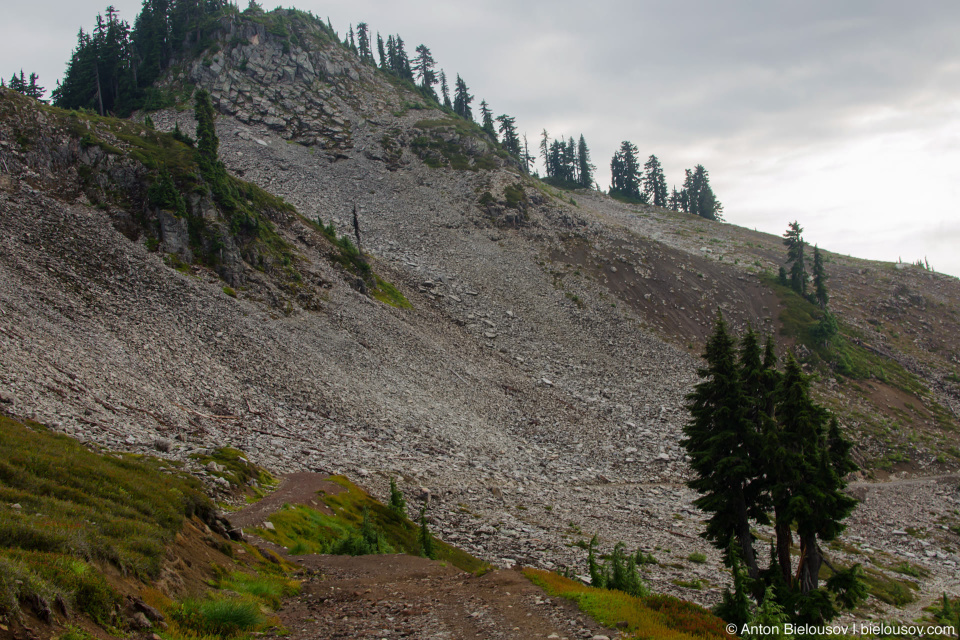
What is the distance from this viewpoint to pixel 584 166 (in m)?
164

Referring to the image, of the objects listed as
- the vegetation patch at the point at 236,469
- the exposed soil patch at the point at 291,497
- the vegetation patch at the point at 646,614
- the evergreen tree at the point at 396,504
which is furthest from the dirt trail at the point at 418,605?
the evergreen tree at the point at 396,504

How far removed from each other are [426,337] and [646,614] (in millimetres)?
43827

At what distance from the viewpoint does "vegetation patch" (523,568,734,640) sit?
1146cm

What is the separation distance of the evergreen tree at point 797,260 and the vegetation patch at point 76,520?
311ft

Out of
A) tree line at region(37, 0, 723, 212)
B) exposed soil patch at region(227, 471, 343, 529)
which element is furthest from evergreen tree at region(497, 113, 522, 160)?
exposed soil patch at region(227, 471, 343, 529)

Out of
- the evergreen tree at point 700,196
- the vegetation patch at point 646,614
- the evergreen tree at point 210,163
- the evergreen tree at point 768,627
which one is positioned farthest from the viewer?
the evergreen tree at point 700,196

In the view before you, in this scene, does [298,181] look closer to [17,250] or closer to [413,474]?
[17,250]

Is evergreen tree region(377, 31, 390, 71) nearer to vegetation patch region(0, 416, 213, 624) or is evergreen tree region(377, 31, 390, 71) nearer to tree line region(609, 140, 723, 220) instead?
tree line region(609, 140, 723, 220)

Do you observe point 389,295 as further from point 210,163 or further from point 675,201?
point 675,201

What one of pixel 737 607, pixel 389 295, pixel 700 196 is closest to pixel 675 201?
pixel 700 196

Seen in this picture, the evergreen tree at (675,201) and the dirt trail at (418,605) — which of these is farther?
the evergreen tree at (675,201)

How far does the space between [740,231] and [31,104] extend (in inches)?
5404

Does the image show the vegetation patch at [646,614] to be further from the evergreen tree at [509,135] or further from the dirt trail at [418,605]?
Answer: the evergreen tree at [509,135]

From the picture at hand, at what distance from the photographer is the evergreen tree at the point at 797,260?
8581 cm
